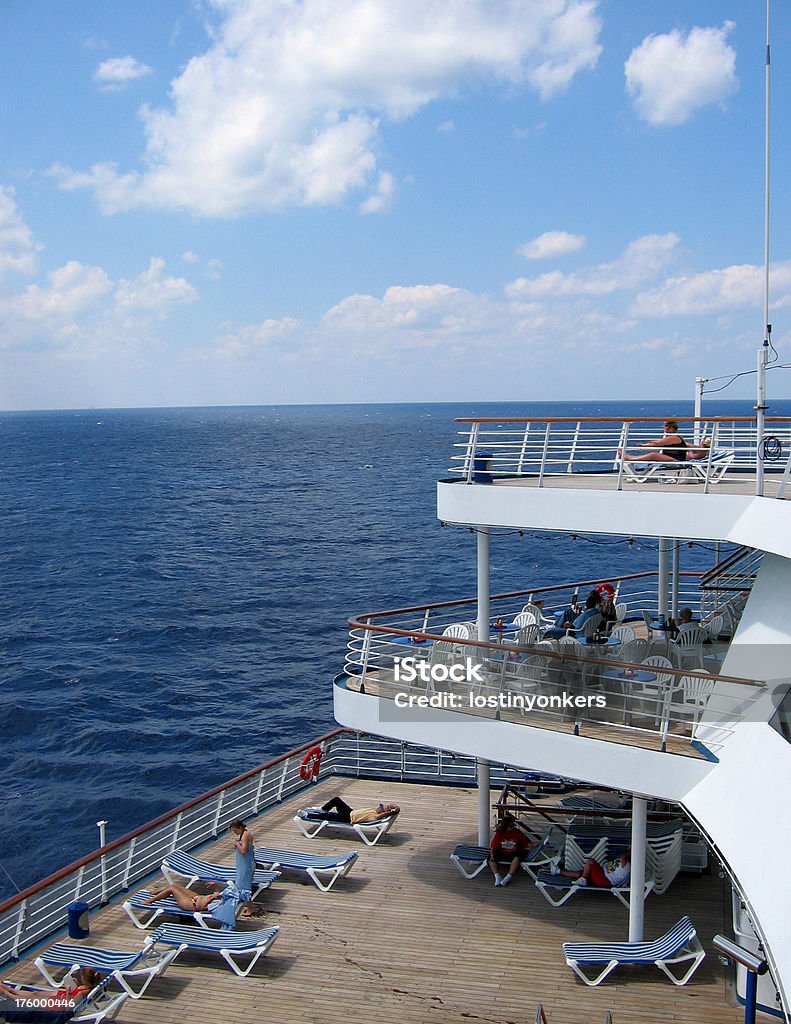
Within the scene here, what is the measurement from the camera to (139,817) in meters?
22.6

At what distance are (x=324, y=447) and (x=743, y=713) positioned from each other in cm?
15084

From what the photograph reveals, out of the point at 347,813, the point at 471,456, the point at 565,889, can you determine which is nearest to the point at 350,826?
the point at 347,813

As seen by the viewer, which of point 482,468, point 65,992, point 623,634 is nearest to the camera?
point 65,992

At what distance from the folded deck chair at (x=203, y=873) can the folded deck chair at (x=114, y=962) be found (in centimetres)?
149

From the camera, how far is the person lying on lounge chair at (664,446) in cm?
1099

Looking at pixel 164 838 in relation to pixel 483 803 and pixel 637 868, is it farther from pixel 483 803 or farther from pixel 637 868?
pixel 637 868

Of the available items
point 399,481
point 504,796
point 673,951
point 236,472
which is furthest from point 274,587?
point 236,472

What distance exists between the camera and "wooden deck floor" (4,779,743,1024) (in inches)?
368

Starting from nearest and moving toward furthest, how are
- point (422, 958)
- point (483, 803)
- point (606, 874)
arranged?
1. point (422, 958)
2. point (606, 874)
3. point (483, 803)

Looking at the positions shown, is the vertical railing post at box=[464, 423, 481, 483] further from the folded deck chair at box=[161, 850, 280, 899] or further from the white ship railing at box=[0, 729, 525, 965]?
the folded deck chair at box=[161, 850, 280, 899]

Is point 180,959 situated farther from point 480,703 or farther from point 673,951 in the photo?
point 673,951

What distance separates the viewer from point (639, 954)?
9.77 m

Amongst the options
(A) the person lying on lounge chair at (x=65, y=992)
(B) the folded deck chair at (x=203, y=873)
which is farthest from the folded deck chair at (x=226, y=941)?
(B) the folded deck chair at (x=203, y=873)

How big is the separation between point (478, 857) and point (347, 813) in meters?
2.29
